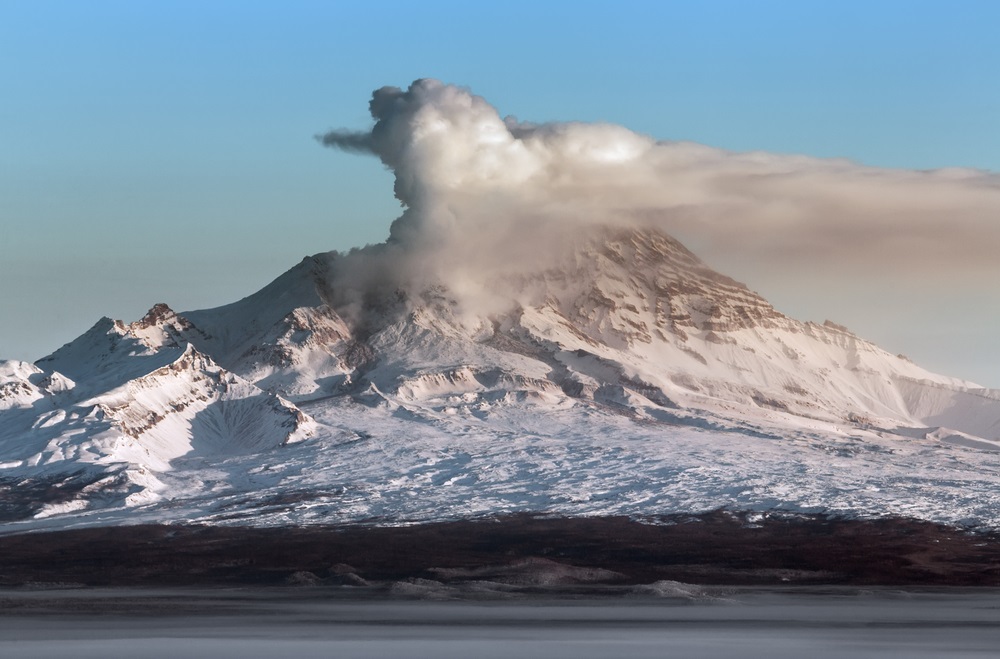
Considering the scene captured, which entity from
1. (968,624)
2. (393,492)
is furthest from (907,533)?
(968,624)

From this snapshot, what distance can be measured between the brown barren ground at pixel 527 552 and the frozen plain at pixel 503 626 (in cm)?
1730

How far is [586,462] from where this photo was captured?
620 ft

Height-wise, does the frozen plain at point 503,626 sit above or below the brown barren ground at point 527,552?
below

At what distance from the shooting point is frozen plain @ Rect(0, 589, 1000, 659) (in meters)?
64.9

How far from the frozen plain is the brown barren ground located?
56.7 feet

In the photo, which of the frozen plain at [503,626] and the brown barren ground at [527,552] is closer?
the frozen plain at [503,626]

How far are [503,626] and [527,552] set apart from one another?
194ft

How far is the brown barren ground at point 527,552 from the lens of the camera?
118500 mm

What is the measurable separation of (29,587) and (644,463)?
295ft

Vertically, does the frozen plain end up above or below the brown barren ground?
below

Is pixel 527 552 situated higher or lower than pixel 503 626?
higher

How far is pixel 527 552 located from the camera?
13462 cm

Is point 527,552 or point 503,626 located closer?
point 503,626

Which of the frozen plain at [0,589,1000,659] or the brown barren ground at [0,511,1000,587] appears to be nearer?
the frozen plain at [0,589,1000,659]
